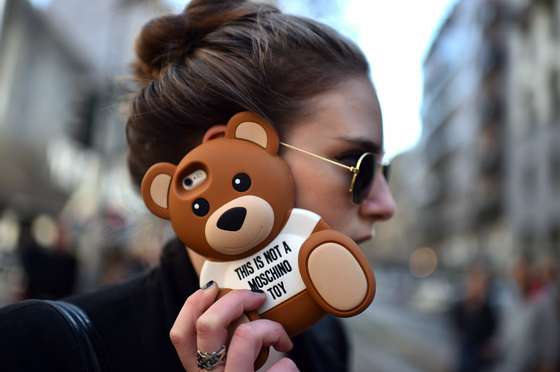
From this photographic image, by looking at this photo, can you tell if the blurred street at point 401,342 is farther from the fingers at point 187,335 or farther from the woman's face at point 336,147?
the fingers at point 187,335

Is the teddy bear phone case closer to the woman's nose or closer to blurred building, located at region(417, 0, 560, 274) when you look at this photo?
the woman's nose

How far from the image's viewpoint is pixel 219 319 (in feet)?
3.35

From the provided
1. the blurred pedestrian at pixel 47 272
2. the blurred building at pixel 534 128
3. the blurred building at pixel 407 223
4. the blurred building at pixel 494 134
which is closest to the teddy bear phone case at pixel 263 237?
the blurred pedestrian at pixel 47 272

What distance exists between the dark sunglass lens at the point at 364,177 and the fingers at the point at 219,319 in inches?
17.2

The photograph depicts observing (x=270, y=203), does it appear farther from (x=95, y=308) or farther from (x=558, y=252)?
(x=558, y=252)

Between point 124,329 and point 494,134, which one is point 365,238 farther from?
point 494,134

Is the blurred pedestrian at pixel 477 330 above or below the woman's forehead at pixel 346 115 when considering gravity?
below

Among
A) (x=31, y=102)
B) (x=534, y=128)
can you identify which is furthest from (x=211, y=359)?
(x=534, y=128)

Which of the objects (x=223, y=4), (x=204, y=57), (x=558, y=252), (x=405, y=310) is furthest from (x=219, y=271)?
(x=558, y=252)

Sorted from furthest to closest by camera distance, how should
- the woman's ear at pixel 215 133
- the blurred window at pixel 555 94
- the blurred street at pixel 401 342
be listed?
1. the blurred window at pixel 555 94
2. the blurred street at pixel 401 342
3. the woman's ear at pixel 215 133

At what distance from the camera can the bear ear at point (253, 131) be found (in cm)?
120

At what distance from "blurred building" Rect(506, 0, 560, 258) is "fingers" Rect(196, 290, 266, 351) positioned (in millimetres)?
21419

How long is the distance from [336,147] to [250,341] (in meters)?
0.53

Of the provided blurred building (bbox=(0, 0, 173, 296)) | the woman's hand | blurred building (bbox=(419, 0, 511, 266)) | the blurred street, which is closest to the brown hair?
the woman's hand
